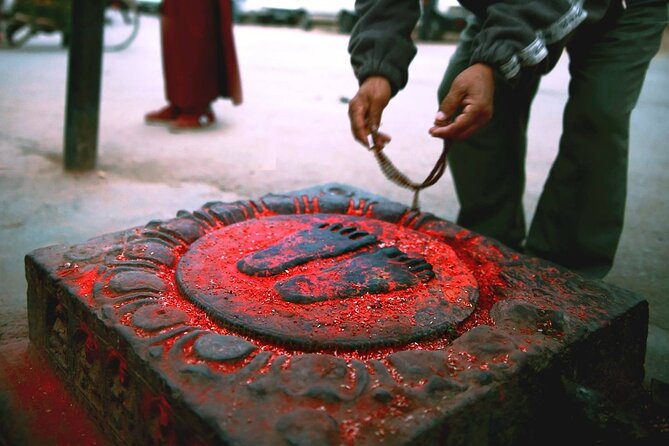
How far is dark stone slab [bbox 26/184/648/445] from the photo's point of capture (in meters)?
0.82

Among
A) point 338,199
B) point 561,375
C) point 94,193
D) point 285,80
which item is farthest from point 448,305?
point 285,80

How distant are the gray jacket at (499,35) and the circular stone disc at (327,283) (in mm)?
401

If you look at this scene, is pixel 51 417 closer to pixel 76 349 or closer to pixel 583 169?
pixel 76 349

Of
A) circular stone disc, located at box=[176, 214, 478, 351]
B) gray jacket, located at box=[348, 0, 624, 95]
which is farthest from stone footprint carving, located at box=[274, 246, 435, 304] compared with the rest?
gray jacket, located at box=[348, 0, 624, 95]

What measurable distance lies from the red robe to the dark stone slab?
2.32m

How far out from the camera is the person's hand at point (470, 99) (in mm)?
1197

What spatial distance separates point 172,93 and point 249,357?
2962mm

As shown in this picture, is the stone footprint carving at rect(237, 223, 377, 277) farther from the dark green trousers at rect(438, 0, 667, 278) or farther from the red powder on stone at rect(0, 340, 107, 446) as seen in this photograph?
the dark green trousers at rect(438, 0, 667, 278)

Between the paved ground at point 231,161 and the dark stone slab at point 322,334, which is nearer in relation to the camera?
the dark stone slab at point 322,334

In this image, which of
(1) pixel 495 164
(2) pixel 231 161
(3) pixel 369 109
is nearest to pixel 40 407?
(3) pixel 369 109

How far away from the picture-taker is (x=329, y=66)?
6.75 metres

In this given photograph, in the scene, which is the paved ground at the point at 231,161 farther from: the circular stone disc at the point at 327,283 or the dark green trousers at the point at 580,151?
the circular stone disc at the point at 327,283

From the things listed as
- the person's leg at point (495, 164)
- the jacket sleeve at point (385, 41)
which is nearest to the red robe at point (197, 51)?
the person's leg at point (495, 164)

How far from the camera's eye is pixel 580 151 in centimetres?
162
